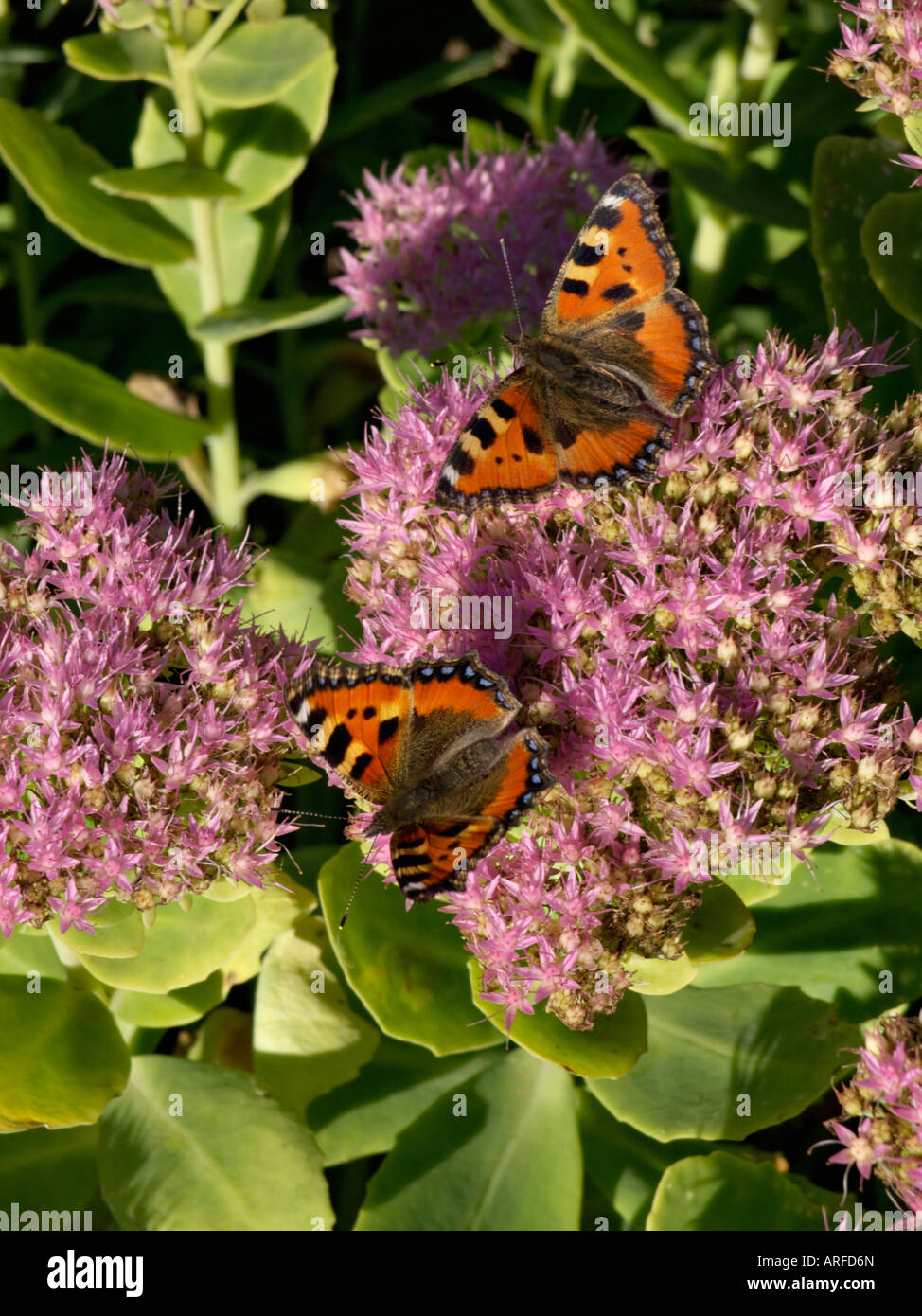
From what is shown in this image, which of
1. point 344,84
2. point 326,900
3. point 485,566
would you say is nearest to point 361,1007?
point 326,900

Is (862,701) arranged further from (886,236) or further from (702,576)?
(886,236)

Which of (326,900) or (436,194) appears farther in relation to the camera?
(436,194)

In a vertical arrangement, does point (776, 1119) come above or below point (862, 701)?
below

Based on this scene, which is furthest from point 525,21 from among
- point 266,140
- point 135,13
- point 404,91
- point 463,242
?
point 135,13

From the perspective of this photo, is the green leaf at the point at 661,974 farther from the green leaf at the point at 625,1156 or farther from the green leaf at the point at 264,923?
the green leaf at the point at 264,923

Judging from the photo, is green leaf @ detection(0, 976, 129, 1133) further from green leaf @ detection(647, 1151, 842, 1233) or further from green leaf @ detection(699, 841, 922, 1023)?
green leaf @ detection(699, 841, 922, 1023)

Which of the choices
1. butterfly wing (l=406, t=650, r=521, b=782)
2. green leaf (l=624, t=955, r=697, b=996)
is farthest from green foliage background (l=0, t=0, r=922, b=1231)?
butterfly wing (l=406, t=650, r=521, b=782)
